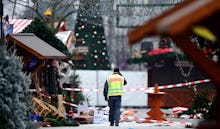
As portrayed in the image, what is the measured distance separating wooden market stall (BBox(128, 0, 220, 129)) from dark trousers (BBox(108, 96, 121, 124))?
14.5 m

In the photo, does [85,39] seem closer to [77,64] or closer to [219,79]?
[77,64]

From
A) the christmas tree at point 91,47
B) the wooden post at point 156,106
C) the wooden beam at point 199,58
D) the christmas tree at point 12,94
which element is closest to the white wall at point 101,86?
the christmas tree at point 91,47

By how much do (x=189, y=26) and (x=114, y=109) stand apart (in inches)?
618

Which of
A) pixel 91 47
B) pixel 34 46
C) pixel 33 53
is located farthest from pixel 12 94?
pixel 91 47

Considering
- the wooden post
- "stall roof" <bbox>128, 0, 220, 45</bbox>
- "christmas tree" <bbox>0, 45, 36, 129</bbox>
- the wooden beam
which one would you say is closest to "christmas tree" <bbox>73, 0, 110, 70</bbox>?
the wooden post

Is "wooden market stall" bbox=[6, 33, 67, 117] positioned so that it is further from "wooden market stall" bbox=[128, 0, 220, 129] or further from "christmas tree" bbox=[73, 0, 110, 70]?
"christmas tree" bbox=[73, 0, 110, 70]

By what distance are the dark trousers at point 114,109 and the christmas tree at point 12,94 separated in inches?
317

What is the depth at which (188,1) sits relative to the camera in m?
7.14

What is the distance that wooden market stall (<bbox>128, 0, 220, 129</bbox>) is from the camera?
622cm

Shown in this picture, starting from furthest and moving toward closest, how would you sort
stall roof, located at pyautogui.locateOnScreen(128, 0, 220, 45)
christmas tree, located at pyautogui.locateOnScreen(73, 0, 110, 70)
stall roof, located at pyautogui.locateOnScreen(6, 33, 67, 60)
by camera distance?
1. christmas tree, located at pyautogui.locateOnScreen(73, 0, 110, 70)
2. stall roof, located at pyautogui.locateOnScreen(6, 33, 67, 60)
3. stall roof, located at pyautogui.locateOnScreen(128, 0, 220, 45)

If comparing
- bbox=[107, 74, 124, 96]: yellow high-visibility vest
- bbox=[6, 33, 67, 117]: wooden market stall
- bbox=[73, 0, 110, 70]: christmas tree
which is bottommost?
bbox=[107, 74, 124, 96]: yellow high-visibility vest

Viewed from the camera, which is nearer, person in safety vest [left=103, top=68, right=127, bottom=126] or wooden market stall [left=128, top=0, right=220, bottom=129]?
wooden market stall [left=128, top=0, right=220, bottom=129]

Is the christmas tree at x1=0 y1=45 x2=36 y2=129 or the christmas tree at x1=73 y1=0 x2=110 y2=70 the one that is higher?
the christmas tree at x1=73 y1=0 x2=110 y2=70

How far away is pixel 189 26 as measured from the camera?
625 centimetres
